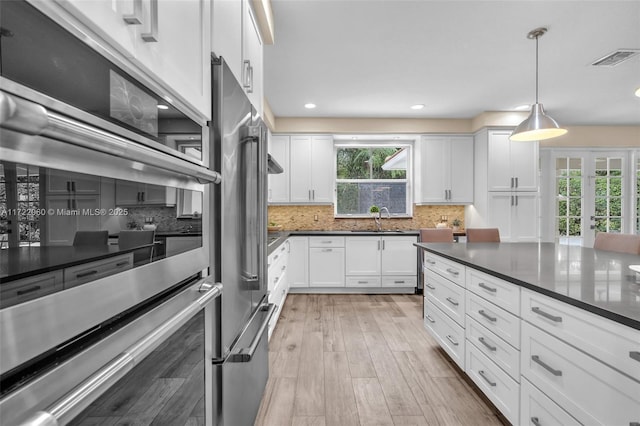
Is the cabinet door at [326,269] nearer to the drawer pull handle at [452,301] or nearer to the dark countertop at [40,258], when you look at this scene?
the drawer pull handle at [452,301]

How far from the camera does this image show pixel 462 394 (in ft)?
6.90

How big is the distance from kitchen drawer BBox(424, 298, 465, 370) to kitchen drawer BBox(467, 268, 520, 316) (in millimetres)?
388

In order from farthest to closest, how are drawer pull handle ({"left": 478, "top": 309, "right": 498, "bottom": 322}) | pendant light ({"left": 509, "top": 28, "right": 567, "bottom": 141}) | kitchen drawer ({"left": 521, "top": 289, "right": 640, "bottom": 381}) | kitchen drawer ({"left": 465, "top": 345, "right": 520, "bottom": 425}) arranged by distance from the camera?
pendant light ({"left": 509, "top": 28, "right": 567, "bottom": 141})
drawer pull handle ({"left": 478, "top": 309, "right": 498, "bottom": 322})
kitchen drawer ({"left": 465, "top": 345, "right": 520, "bottom": 425})
kitchen drawer ({"left": 521, "top": 289, "right": 640, "bottom": 381})

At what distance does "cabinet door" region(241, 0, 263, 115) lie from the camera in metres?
1.67

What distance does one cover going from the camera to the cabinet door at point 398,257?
4801 millimetres

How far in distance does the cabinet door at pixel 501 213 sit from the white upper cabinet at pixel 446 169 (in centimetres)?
39

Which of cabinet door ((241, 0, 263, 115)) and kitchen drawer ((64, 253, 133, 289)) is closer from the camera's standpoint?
kitchen drawer ((64, 253, 133, 289))

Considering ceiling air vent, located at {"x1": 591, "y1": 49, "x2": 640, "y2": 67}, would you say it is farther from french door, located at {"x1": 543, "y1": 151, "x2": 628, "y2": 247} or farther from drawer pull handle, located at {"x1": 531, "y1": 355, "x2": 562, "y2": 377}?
drawer pull handle, located at {"x1": 531, "y1": 355, "x2": 562, "y2": 377}

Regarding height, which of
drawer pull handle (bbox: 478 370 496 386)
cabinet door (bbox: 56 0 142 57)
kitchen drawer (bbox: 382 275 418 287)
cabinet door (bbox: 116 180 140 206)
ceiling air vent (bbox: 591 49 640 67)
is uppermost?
ceiling air vent (bbox: 591 49 640 67)

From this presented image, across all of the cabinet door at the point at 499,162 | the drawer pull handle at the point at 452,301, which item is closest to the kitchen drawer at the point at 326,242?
the cabinet door at the point at 499,162

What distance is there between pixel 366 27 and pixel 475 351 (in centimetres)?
246

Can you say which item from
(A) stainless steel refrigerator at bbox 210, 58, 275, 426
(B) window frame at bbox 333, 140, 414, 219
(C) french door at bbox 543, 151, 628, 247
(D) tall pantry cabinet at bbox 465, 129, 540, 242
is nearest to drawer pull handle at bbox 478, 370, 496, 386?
(A) stainless steel refrigerator at bbox 210, 58, 275, 426

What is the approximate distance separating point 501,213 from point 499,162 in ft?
2.46

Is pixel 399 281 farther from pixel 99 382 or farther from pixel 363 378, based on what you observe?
pixel 99 382
